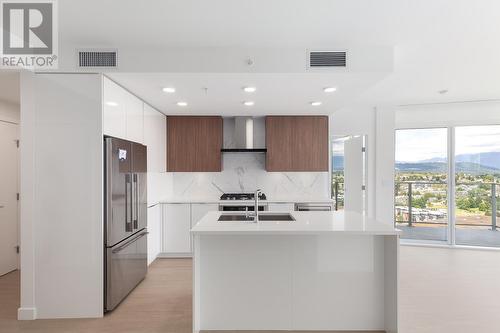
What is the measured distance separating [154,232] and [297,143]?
2.76 metres

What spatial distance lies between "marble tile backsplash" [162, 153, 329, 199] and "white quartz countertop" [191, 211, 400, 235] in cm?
242

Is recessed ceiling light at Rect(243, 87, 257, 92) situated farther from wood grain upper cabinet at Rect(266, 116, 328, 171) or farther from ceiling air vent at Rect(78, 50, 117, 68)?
wood grain upper cabinet at Rect(266, 116, 328, 171)

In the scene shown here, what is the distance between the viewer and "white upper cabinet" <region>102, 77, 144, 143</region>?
9.85ft

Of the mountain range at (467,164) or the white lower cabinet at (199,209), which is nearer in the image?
the white lower cabinet at (199,209)

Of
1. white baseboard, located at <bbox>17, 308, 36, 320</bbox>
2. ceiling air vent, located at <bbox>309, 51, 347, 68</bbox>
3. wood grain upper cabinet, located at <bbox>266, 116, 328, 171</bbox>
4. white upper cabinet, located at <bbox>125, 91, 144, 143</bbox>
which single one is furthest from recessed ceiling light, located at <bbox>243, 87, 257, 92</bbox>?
white baseboard, located at <bbox>17, 308, 36, 320</bbox>

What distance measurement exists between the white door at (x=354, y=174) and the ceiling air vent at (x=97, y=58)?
444 cm

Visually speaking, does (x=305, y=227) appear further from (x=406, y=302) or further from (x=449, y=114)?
(x=449, y=114)

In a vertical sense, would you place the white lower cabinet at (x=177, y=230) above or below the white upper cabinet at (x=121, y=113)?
below

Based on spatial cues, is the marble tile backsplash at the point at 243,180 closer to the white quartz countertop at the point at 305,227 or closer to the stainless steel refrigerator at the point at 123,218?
the stainless steel refrigerator at the point at 123,218

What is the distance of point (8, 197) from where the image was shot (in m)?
4.14

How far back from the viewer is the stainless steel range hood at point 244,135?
5125mm

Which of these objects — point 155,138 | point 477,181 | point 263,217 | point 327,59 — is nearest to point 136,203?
point 155,138

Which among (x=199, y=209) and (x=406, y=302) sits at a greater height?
(x=199, y=209)

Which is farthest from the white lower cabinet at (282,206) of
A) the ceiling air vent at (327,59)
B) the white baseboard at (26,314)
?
the white baseboard at (26,314)
